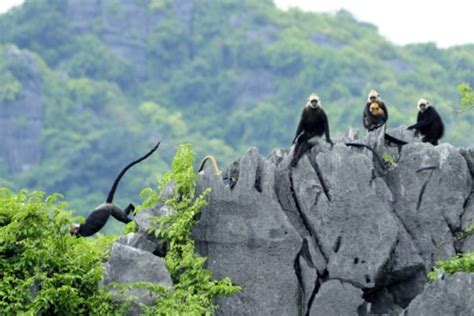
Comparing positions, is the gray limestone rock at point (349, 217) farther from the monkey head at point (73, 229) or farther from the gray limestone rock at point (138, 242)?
the monkey head at point (73, 229)

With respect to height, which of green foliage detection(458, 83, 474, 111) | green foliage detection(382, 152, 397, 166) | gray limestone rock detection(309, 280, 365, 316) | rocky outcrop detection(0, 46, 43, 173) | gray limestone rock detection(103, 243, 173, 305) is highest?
green foliage detection(458, 83, 474, 111)

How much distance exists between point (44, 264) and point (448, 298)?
16.7 ft

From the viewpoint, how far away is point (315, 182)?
18.4 metres

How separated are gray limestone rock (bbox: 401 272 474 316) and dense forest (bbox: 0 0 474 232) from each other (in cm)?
7855

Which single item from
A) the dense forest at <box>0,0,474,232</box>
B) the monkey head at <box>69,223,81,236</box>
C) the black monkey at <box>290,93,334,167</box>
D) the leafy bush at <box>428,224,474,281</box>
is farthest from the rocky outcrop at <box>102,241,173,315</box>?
the dense forest at <box>0,0,474,232</box>

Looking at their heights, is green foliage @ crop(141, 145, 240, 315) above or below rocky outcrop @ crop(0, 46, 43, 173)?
above

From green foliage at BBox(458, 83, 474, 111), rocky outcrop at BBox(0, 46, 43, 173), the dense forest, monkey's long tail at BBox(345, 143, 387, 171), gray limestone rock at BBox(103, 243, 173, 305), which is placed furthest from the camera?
the dense forest

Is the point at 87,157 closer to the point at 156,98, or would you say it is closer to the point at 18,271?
the point at 156,98

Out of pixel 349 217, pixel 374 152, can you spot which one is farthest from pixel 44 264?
pixel 374 152

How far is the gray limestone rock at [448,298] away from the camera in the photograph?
16.7 meters

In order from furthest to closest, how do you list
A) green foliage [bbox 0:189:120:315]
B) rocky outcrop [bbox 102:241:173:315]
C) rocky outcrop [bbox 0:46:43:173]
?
rocky outcrop [bbox 0:46:43:173] < rocky outcrop [bbox 102:241:173:315] < green foliage [bbox 0:189:120:315]

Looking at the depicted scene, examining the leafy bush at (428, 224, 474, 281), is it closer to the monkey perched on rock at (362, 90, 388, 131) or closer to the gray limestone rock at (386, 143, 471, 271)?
the gray limestone rock at (386, 143, 471, 271)

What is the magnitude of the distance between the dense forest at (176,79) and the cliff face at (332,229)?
7675 centimetres

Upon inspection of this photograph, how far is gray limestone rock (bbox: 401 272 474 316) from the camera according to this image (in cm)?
1673
